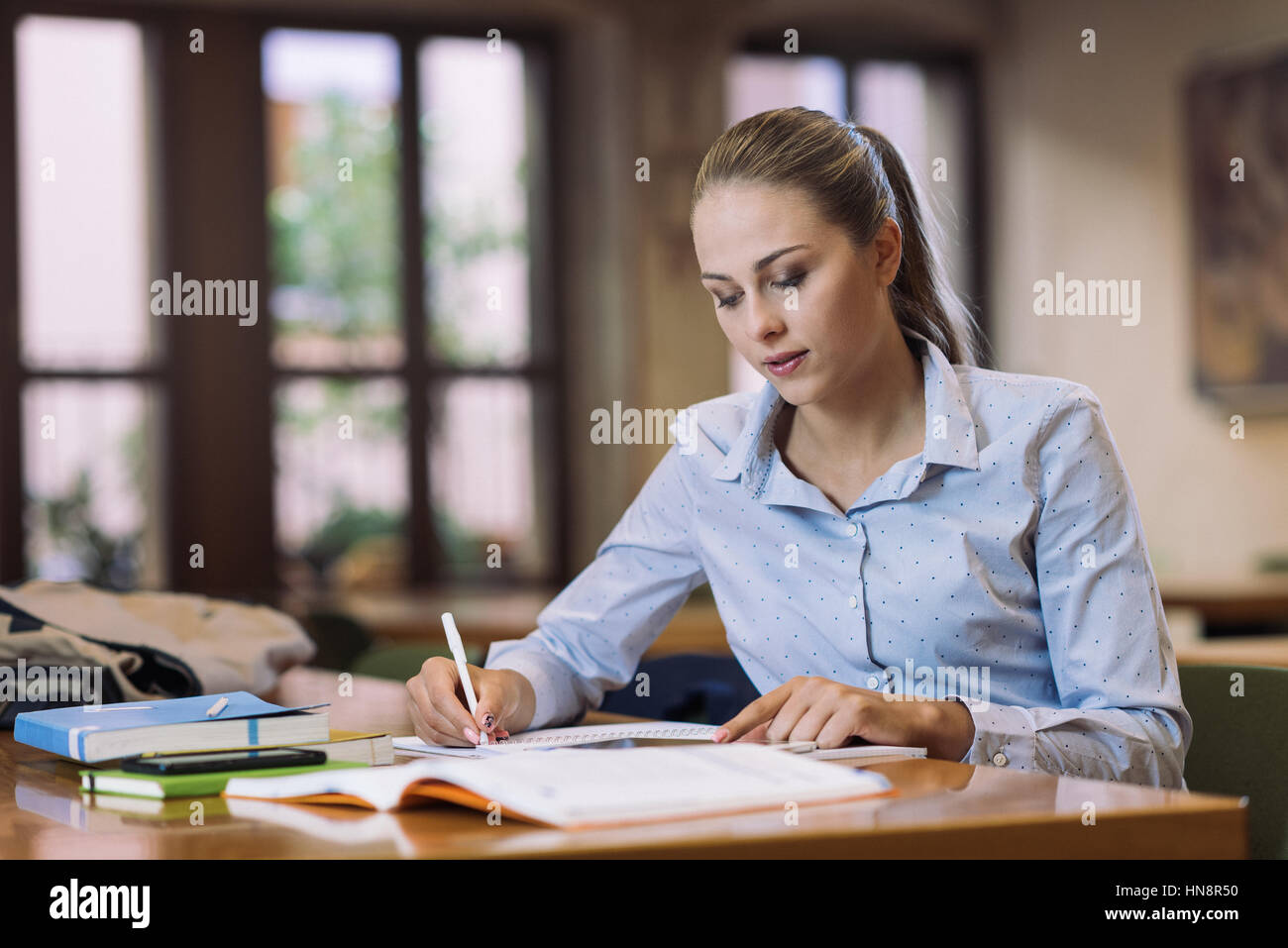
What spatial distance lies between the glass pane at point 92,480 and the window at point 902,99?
2.51 meters

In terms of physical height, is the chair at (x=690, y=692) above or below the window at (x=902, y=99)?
below

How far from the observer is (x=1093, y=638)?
58.9 inches

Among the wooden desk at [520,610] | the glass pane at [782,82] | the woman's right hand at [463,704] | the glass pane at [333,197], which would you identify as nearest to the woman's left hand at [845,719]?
the woman's right hand at [463,704]

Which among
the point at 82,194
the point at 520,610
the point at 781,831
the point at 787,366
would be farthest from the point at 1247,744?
the point at 82,194

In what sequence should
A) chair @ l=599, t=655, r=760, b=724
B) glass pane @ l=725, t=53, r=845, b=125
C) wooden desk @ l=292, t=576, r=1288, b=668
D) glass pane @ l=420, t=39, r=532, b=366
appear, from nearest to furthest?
1. chair @ l=599, t=655, r=760, b=724
2. wooden desk @ l=292, t=576, r=1288, b=668
3. glass pane @ l=420, t=39, r=532, b=366
4. glass pane @ l=725, t=53, r=845, b=125

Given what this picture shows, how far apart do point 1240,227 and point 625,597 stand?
5.38 metres

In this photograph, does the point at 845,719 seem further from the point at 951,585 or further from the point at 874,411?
the point at 874,411

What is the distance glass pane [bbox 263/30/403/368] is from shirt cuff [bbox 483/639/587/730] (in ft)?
15.6

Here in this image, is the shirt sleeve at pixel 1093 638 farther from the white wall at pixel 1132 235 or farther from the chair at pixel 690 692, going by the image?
the white wall at pixel 1132 235

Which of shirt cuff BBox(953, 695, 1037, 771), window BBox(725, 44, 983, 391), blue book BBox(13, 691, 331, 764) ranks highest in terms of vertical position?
window BBox(725, 44, 983, 391)

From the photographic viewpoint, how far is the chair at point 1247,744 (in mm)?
1479

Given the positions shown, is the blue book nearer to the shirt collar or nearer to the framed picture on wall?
the shirt collar

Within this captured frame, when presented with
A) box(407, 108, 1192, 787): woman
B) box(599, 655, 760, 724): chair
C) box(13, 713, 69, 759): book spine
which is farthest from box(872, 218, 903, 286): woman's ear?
box(13, 713, 69, 759): book spine

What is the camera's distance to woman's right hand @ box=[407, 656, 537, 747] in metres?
1.45
